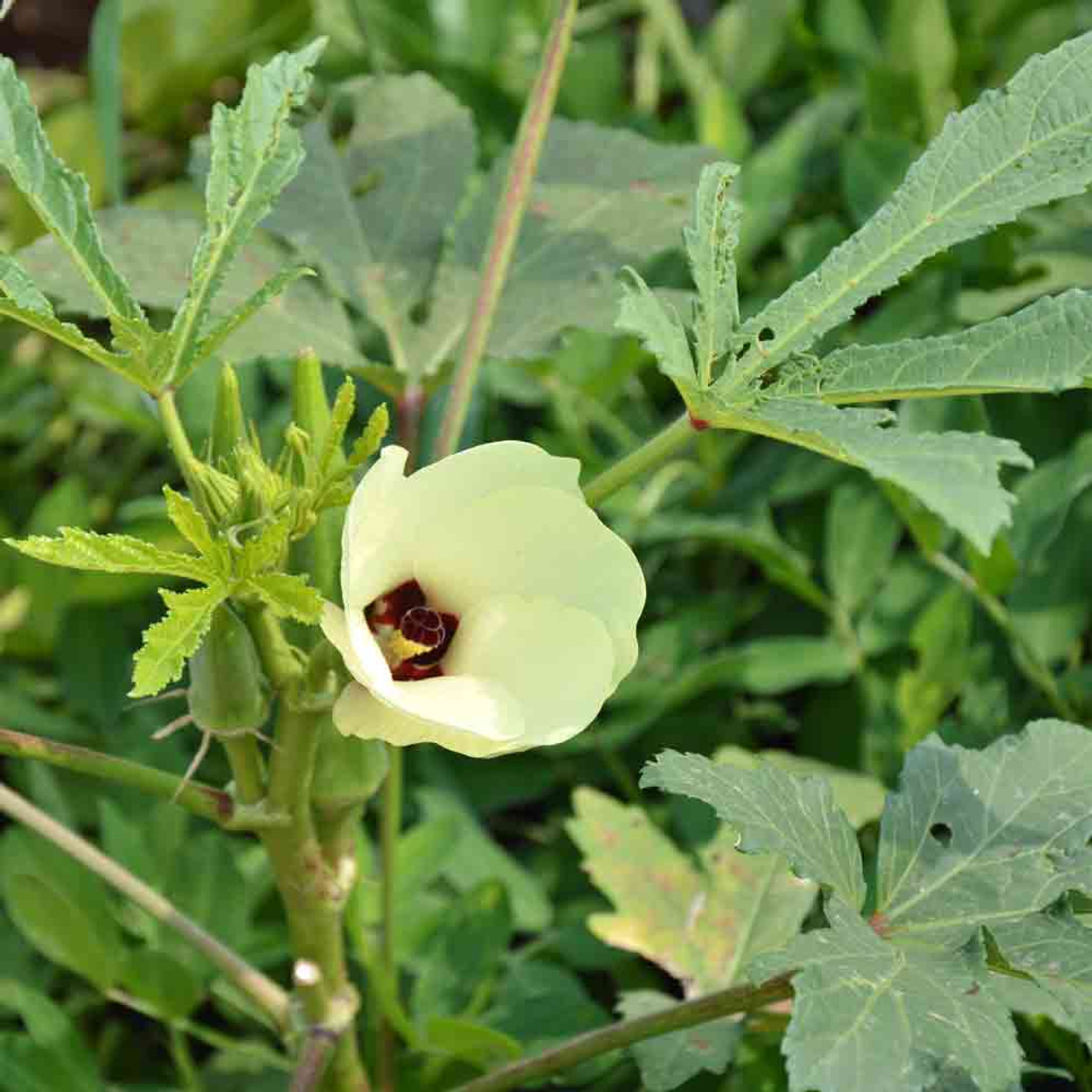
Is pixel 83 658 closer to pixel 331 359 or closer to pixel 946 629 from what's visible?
pixel 331 359

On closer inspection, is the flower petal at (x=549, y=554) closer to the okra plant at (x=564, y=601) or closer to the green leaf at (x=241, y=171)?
the okra plant at (x=564, y=601)

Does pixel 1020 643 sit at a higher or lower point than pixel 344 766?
lower

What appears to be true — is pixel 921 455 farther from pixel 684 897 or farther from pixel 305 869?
pixel 684 897

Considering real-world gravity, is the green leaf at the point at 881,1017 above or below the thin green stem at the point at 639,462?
below

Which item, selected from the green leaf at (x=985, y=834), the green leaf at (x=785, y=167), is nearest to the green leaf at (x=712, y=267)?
the green leaf at (x=985, y=834)

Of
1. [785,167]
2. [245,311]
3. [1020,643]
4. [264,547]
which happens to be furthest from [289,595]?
[785,167]

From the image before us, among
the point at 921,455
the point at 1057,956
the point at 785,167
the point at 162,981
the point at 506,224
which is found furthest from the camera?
the point at 785,167

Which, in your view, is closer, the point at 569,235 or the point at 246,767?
the point at 246,767
